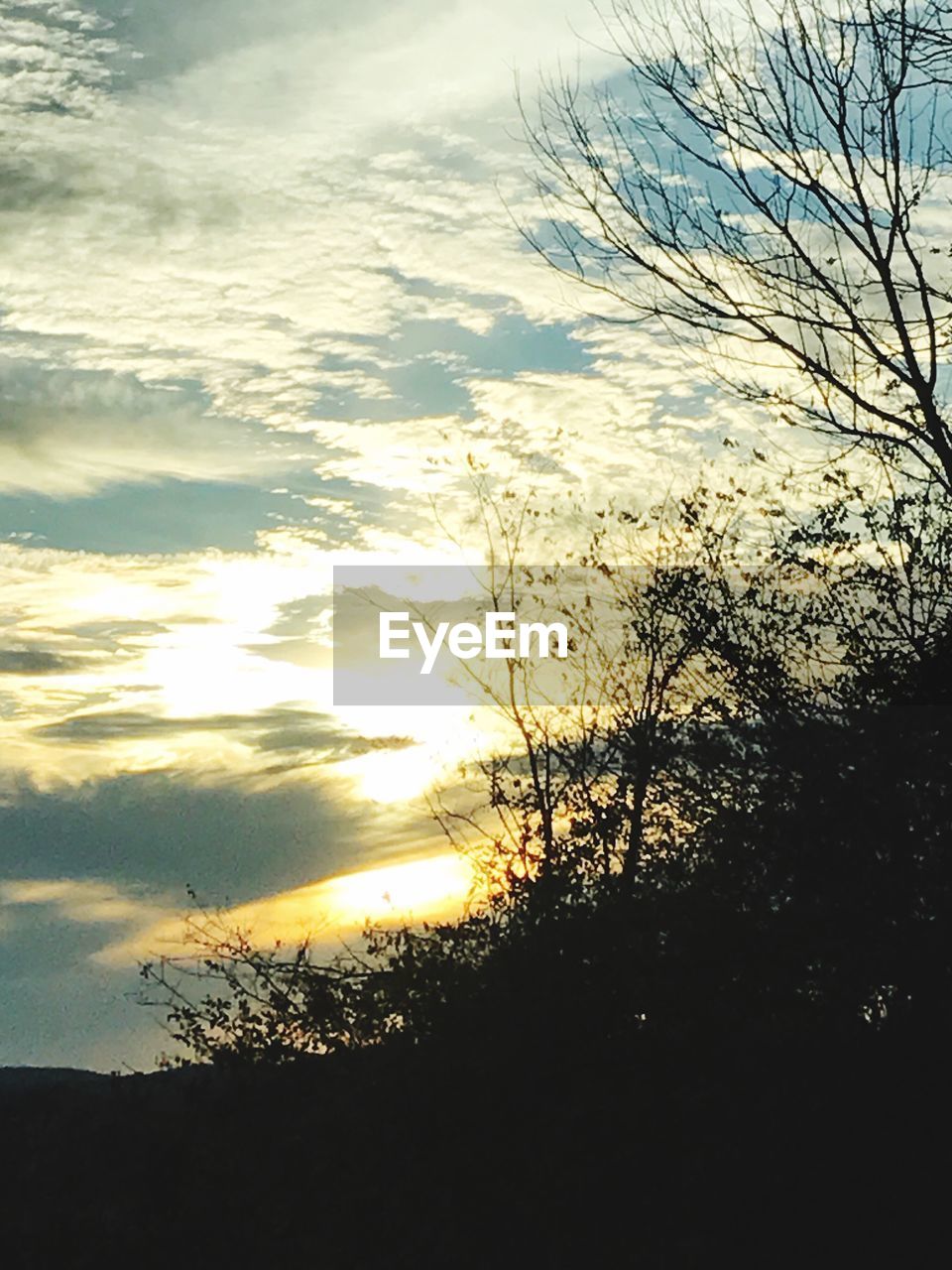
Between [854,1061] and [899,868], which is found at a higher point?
[899,868]

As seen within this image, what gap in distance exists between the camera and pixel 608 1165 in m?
12.7

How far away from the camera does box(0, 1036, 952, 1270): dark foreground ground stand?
39.8ft

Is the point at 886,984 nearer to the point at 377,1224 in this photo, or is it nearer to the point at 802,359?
the point at 377,1224

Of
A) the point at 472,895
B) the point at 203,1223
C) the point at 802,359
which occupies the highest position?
the point at 802,359

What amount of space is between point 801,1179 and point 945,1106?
5.22ft

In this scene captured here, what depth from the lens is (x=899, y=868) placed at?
486 inches

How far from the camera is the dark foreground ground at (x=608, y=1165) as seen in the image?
1214 centimetres

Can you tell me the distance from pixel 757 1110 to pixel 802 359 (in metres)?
8.12

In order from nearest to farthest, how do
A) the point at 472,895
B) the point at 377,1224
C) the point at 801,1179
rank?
the point at 801,1179, the point at 377,1224, the point at 472,895

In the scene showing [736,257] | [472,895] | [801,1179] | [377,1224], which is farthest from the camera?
[472,895]

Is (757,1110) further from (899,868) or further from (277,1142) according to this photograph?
(277,1142)

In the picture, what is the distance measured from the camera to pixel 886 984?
12648 millimetres

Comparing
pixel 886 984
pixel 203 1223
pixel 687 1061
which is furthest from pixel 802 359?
pixel 203 1223

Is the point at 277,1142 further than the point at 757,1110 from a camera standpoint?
Yes
